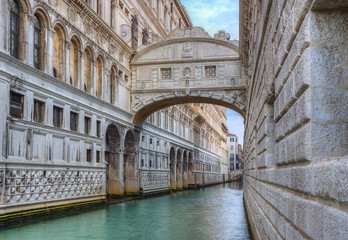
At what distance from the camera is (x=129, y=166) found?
2388 centimetres

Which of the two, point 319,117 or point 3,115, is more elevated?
point 3,115

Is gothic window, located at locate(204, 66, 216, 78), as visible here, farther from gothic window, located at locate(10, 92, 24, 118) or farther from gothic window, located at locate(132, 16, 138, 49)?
gothic window, located at locate(10, 92, 24, 118)

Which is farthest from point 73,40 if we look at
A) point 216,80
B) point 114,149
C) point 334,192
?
point 334,192

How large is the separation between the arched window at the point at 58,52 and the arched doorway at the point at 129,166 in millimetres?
8847

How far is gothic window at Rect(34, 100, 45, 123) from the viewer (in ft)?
43.7

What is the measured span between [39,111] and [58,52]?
9.42 feet

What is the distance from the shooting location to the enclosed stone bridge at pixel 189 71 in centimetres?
2162

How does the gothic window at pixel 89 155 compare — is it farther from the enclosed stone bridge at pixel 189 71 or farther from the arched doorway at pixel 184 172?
the arched doorway at pixel 184 172

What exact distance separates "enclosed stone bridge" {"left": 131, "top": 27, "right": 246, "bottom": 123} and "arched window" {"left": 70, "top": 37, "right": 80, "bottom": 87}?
6.37 m

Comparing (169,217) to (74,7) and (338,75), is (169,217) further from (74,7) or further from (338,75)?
(338,75)

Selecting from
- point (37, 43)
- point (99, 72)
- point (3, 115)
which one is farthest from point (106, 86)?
point (3, 115)

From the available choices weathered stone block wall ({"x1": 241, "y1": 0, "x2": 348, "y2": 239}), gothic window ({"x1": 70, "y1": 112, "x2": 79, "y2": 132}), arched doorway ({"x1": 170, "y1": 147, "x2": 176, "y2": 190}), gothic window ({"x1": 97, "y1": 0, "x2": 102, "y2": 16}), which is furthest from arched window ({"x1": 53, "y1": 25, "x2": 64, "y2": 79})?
arched doorway ({"x1": 170, "y1": 147, "x2": 176, "y2": 190})

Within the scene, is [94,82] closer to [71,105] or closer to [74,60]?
[74,60]

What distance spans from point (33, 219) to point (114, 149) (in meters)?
9.20
